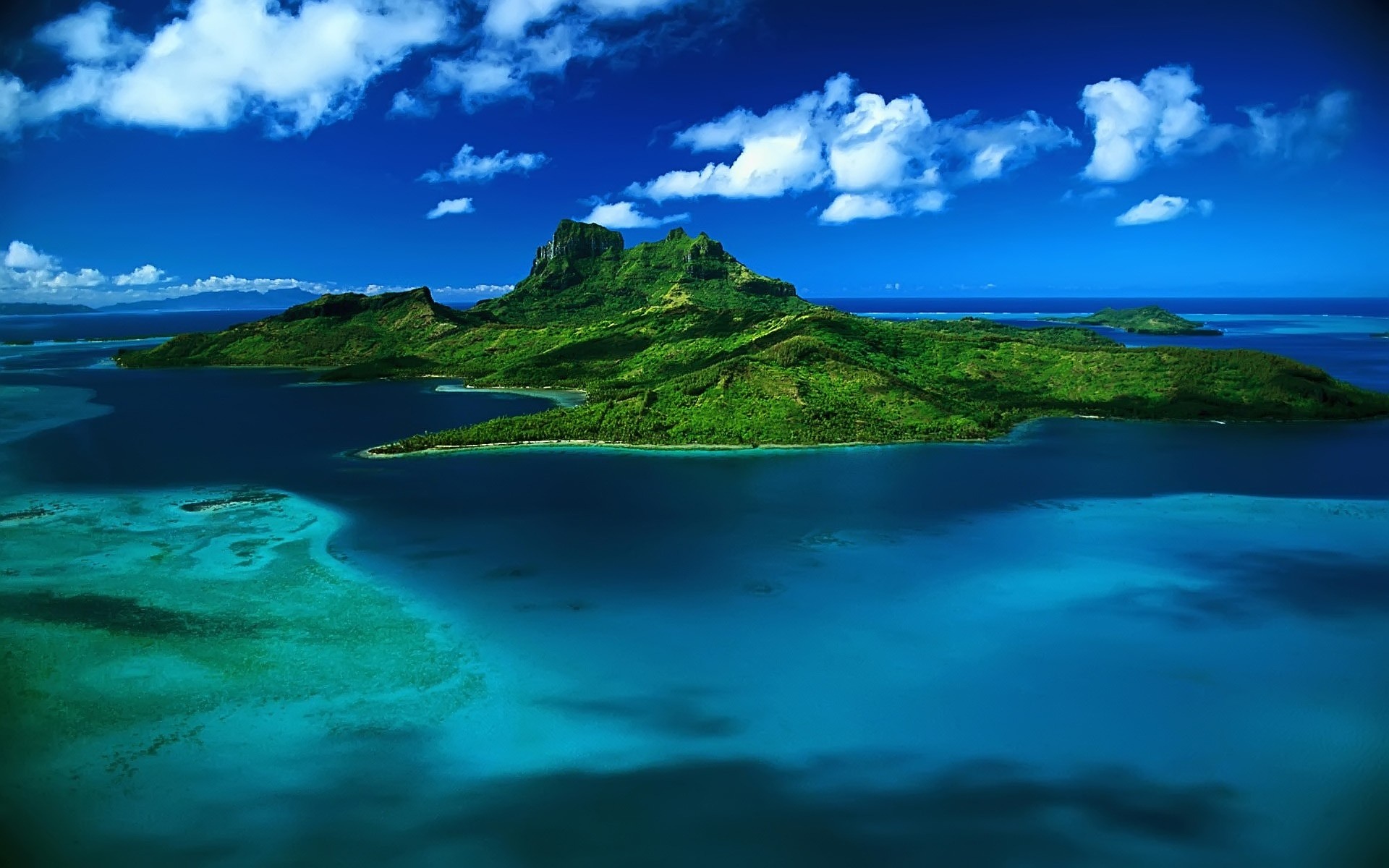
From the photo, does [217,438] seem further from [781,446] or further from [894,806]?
[894,806]

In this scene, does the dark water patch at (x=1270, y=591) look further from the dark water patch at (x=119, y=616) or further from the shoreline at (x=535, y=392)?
the shoreline at (x=535, y=392)

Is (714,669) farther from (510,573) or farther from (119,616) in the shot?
(119,616)

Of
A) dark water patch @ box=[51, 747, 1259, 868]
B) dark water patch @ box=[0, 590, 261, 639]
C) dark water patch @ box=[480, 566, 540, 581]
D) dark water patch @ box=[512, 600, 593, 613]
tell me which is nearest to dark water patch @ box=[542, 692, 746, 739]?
dark water patch @ box=[51, 747, 1259, 868]

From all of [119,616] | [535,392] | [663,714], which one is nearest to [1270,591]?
[663,714]

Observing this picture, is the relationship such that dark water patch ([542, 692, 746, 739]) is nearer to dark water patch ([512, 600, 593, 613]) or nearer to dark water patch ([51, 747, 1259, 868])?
dark water patch ([51, 747, 1259, 868])

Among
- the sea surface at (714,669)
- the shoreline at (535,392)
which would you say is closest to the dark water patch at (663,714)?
the sea surface at (714,669)

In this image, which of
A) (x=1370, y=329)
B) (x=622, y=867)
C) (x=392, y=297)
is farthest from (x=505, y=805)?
(x=1370, y=329)
